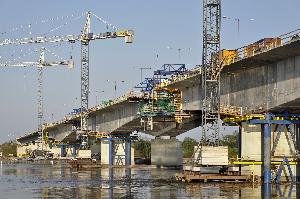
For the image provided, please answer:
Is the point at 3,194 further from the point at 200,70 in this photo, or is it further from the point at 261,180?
the point at 200,70

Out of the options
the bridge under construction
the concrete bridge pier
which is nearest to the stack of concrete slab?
the bridge under construction

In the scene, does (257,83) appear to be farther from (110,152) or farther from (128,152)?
(110,152)

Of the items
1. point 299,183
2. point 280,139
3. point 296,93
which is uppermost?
point 296,93

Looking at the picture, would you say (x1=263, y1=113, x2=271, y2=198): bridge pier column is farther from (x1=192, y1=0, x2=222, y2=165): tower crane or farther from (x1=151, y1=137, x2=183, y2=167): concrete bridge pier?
(x1=151, y1=137, x2=183, y2=167): concrete bridge pier

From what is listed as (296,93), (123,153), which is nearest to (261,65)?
(296,93)

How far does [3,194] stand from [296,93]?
92.7ft

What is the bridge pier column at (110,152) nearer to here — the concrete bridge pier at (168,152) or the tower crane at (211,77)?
the concrete bridge pier at (168,152)

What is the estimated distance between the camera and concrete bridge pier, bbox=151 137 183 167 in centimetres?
12138

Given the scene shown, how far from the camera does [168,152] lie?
4823 inches

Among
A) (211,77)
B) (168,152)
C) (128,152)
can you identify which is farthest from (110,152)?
(211,77)

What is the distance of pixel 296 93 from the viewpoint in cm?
5719

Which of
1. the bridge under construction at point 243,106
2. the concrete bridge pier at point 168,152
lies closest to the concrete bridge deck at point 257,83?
the bridge under construction at point 243,106

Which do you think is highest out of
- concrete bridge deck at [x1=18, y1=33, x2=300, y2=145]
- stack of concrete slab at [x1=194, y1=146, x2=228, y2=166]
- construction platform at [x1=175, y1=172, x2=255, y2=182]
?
concrete bridge deck at [x1=18, y1=33, x2=300, y2=145]

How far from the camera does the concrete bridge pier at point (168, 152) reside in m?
121
